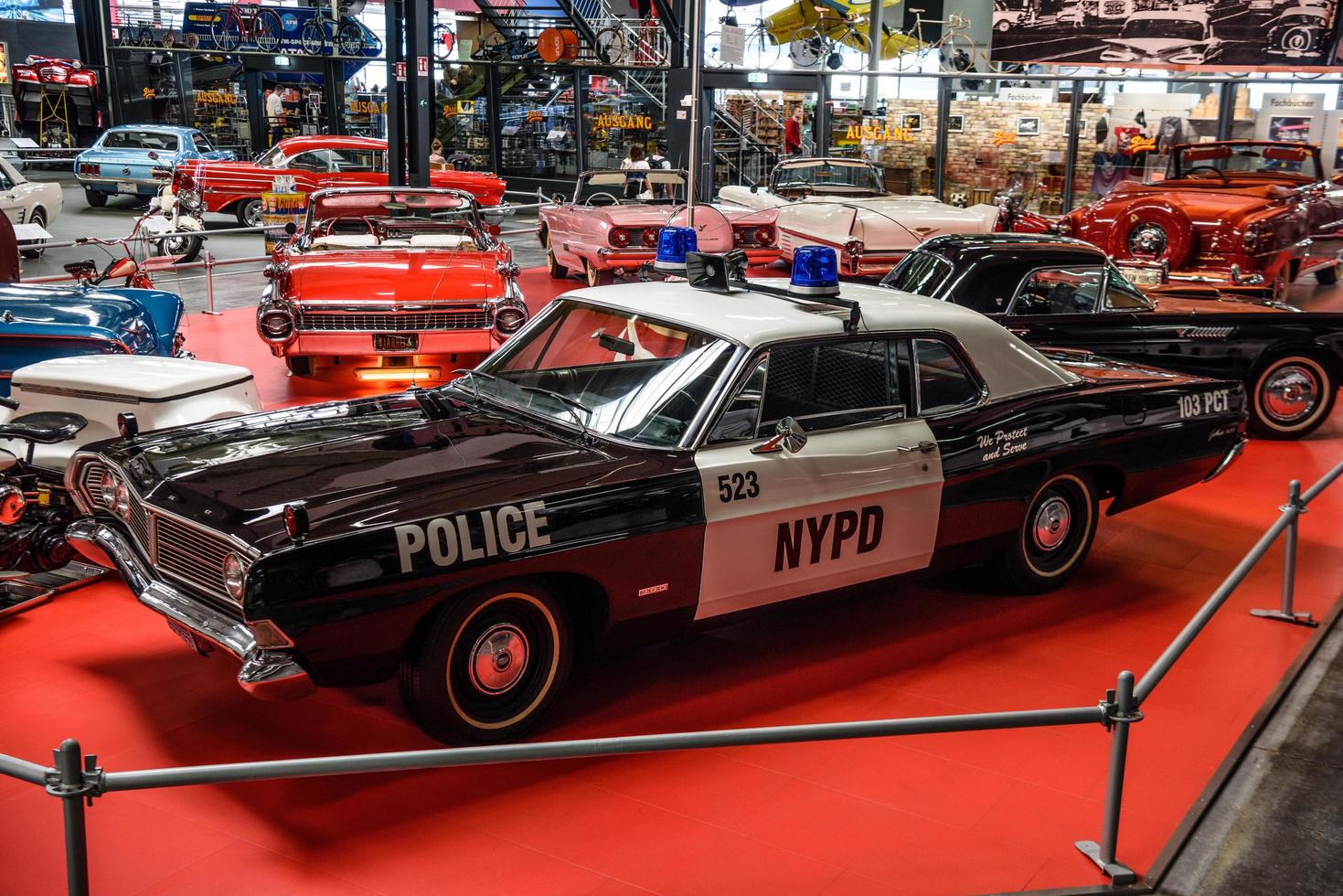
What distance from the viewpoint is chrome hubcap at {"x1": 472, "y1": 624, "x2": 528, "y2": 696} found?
403 centimetres

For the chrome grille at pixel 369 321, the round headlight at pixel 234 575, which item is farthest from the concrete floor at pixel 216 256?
the round headlight at pixel 234 575

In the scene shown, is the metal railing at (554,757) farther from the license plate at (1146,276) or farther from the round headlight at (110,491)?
the license plate at (1146,276)

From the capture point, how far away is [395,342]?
880cm

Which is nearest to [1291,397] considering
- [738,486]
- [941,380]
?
[941,380]

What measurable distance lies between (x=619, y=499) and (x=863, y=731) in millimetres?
1380

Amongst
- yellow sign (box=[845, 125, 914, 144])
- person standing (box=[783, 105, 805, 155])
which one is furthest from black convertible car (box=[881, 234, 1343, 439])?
person standing (box=[783, 105, 805, 155])

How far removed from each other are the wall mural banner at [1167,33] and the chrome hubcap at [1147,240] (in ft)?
16.1

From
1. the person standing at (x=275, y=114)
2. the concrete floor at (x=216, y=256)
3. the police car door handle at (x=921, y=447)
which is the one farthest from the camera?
the person standing at (x=275, y=114)

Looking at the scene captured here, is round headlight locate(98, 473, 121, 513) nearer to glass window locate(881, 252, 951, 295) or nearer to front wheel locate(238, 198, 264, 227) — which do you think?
glass window locate(881, 252, 951, 295)

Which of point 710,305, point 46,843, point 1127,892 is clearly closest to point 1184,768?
point 1127,892

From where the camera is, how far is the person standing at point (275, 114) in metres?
26.8

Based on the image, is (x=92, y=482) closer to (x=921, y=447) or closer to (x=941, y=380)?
(x=921, y=447)

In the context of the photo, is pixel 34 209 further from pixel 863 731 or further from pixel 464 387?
pixel 863 731

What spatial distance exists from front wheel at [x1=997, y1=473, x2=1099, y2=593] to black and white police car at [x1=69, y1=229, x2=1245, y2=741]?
0.05 feet
